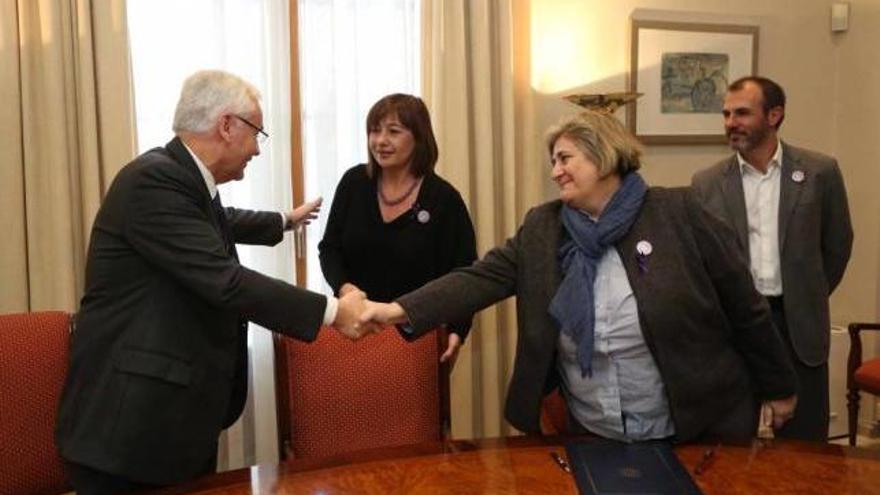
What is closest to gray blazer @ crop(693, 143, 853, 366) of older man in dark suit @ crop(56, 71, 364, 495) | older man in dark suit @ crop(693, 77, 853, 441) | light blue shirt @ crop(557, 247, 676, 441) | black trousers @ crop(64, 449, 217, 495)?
older man in dark suit @ crop(693, 77, 853, 441)

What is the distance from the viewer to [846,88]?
411 cm

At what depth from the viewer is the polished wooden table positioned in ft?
4.70

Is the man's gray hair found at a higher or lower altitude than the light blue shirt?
higher

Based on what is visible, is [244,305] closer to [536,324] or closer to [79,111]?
[536,324]

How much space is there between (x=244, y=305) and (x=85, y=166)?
1.35m

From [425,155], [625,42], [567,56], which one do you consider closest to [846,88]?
[625,42]

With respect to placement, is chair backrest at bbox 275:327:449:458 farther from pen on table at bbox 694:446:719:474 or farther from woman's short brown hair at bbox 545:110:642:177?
pen on table at bbox 694:446:719:474

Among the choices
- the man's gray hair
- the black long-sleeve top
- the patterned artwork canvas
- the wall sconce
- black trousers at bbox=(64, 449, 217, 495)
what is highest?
the patterned artwork canvas

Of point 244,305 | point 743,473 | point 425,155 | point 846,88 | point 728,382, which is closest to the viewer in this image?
point 743,473

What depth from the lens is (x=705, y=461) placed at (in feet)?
5.11

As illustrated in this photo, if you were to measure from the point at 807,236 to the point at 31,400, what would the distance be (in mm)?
2440

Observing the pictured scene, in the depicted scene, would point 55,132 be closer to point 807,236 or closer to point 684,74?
point 807,236

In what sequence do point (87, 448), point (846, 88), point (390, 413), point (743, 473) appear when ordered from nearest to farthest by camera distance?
point (743, 473) < point (87, 448) < point (390, 413) < point (846, 88)

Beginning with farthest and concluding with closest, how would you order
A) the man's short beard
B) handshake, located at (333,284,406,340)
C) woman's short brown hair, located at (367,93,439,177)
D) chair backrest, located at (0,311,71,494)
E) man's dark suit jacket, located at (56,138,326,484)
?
the man's short beard → woman's short brown hair, located at (367,93,439,177) → handshake, located at (333,284,406,340) → chair backrest, located at (0,311,71,494) → man's dark suit jacket, located at (56,138,326,484)
